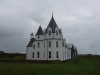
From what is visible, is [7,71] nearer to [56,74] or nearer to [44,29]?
[56,74]

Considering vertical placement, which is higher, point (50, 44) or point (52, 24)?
point (52, 24)

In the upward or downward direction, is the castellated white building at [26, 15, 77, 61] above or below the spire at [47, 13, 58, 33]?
below

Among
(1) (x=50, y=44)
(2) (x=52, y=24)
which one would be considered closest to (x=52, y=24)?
(2) (x=52, y=24)

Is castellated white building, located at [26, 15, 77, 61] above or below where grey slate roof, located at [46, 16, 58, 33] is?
below

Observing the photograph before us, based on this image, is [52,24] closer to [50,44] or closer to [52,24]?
[52,24]

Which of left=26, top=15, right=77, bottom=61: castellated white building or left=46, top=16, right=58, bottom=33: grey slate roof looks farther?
left=46, top=16, right=58, bottom=33: grey slate roof

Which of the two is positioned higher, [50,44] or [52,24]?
[52,24]

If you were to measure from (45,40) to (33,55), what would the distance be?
8010 mm

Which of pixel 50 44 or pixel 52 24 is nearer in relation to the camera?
pixel 50 44

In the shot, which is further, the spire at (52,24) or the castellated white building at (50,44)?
the spire at (52,24)

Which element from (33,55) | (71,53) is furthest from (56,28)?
(71,53)

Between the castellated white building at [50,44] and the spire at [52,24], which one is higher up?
the spire at [52,24]

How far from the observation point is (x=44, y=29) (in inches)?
2306

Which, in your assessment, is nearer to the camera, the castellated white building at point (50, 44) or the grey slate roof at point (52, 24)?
the castellated white building at point (50, 44)
